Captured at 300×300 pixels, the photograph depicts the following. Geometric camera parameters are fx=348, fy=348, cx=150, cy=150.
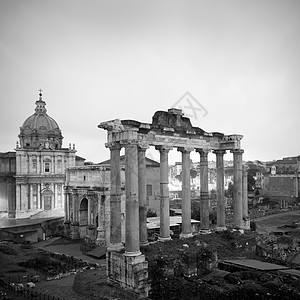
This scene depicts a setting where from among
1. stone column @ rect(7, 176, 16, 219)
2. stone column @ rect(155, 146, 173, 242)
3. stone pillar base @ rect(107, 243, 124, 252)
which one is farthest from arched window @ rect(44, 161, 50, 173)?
stone pillar base @ rect(107, 243, 124, 252)

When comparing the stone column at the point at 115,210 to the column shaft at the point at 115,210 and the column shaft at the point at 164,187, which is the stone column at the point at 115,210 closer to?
the column shaft at the point at 115,210

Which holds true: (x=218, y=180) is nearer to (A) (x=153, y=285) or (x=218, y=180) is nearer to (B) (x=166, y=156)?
(B) (x=166, y=156)

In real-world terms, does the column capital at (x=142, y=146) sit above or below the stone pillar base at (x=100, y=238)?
above

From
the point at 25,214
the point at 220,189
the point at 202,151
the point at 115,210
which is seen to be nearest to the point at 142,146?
the point at 115,210

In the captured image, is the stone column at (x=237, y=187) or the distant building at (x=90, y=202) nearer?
the stone column at (x=237, y=187)

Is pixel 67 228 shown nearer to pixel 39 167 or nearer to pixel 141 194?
pixel 39 167

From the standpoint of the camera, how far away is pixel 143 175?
19641 millimetres

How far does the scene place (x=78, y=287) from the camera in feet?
63.8

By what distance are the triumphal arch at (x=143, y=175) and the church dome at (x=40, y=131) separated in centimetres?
3265

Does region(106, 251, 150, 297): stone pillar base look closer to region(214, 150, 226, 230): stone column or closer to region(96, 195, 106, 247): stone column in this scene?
region(214, 150, 226, 230): stone column

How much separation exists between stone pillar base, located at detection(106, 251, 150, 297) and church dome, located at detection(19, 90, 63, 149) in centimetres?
3586

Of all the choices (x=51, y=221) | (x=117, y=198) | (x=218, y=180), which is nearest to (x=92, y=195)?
(x=51, y=221)

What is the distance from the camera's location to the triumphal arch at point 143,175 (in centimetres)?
1688

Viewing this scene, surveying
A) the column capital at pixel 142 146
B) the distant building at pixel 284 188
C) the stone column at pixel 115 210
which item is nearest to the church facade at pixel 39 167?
the stone column at pixel 115 210
